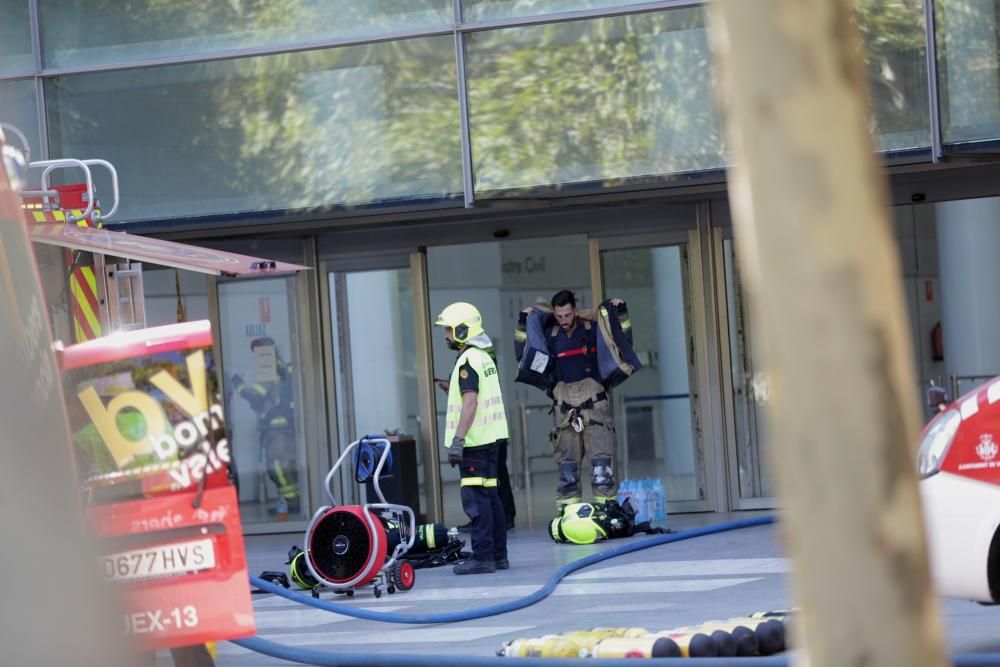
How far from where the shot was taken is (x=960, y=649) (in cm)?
648

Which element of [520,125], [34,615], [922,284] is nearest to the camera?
[34,615]

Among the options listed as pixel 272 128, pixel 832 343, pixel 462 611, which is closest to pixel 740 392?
pixel 272 128

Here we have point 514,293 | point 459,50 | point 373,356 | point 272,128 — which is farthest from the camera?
point 514,293

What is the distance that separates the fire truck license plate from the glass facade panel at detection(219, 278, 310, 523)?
9.88m

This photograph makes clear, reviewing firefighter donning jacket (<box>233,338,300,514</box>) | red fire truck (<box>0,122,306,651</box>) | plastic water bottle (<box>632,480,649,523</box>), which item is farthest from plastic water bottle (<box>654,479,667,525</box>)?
red fire truck (<box>0,122,306,651</box>)

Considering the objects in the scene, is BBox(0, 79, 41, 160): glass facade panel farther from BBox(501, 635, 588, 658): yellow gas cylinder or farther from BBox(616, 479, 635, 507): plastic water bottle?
BBox(501, 635, 588, 658): yellow gas cylinder

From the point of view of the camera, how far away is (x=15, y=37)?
1422cm

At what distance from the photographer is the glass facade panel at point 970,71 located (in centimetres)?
1213

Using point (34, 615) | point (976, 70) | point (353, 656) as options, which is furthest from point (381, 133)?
point (34, 615)

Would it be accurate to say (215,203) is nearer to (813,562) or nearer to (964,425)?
(964,425)

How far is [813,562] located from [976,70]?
10.6 meters

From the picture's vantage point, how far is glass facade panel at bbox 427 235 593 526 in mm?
20812

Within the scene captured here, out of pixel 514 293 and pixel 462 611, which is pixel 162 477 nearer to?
pixel 462 611

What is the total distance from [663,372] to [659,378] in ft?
1.56
